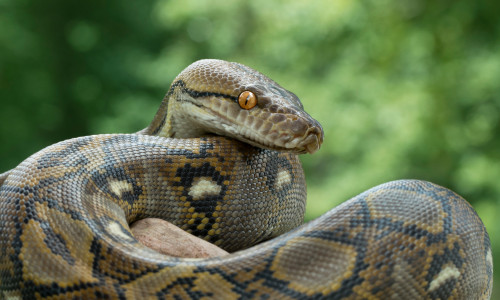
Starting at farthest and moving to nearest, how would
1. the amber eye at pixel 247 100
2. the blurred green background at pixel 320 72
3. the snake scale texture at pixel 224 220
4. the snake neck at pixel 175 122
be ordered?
1. the blurred green background at pixel 320 72
2. the snake neck at pixel 175 122
3. the amber eye at pixel 247 100
4. the snake scale texture at pixel 224 220

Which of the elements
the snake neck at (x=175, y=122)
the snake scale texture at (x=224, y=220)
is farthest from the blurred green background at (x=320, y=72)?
the snake scale texture at (x=224, y=220)

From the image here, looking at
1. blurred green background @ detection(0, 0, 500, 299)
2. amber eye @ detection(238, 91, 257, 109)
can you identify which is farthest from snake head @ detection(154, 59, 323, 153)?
blurred green background @ detection(0, 0, 500, 299)

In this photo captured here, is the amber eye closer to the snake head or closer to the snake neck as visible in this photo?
the snake head

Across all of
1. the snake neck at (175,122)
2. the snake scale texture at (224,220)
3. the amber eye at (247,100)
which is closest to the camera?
the snake scale texture at (224,220)

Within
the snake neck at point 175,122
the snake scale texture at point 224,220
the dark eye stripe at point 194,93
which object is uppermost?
the dark eye stripe at point 194,93

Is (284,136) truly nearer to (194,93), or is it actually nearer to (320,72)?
(194,93)

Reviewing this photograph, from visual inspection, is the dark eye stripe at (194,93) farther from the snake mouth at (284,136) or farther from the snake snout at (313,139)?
the snake snout at (313,139)

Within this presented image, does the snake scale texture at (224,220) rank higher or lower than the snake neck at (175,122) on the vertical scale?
lower
